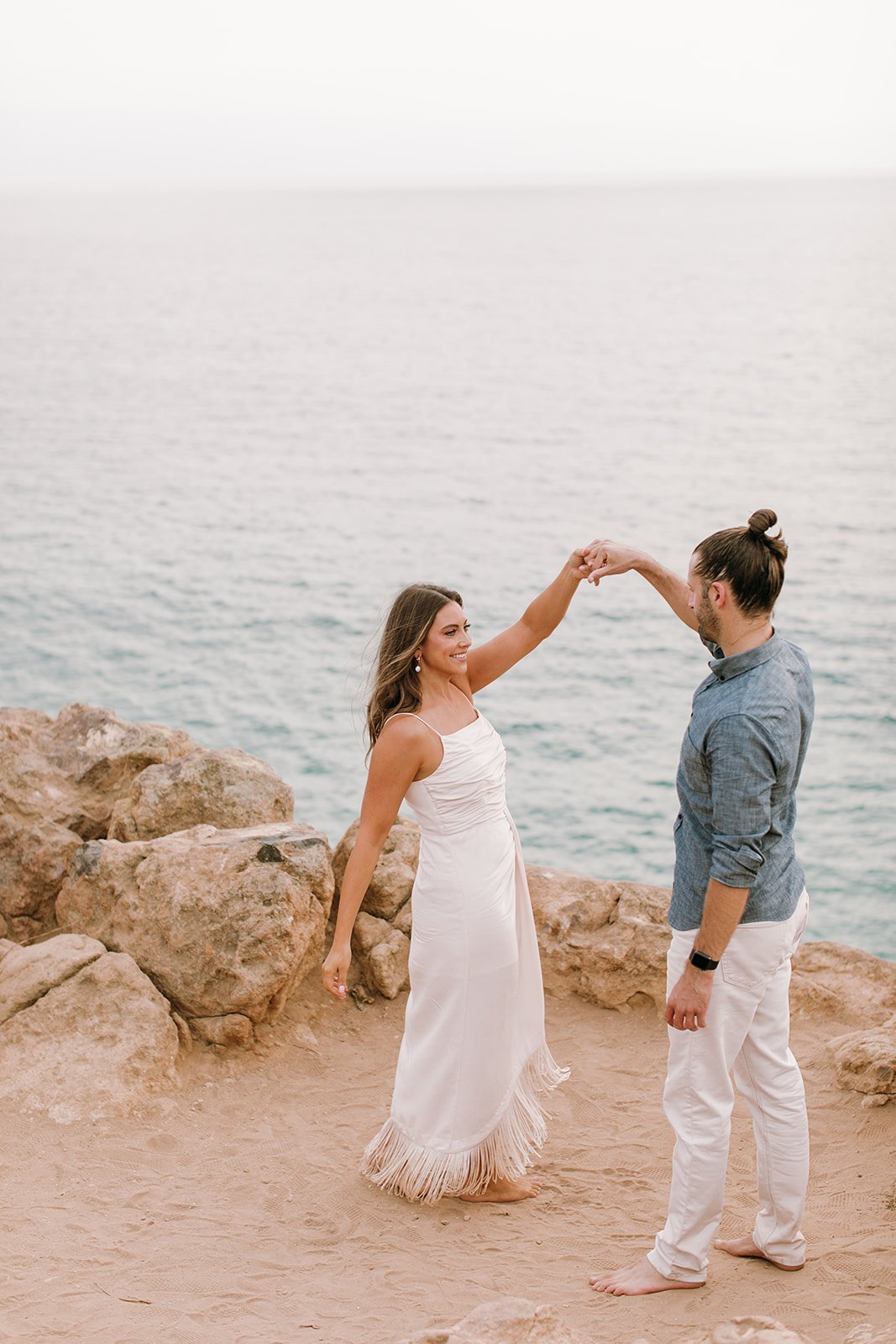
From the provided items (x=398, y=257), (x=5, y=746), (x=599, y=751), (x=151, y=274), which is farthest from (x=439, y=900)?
(x=398, y=257)

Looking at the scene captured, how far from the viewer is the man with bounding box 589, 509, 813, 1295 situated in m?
3.17

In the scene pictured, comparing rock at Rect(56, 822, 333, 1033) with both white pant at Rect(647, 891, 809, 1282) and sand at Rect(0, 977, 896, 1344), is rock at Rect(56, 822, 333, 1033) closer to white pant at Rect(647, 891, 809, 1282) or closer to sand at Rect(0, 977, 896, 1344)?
sand at Rect(0, 977, 896, 1344)

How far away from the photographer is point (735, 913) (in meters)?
3.20

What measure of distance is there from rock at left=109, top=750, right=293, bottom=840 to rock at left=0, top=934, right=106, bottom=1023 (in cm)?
84

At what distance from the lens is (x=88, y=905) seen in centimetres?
581

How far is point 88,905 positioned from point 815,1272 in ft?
12.0

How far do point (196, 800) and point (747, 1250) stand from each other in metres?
3.64

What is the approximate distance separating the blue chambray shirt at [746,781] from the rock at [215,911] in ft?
8.46

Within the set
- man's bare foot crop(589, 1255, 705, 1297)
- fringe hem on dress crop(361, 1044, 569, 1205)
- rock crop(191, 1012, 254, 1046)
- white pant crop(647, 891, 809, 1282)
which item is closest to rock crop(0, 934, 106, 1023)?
rock crop(191, 1012, 254, 1046)

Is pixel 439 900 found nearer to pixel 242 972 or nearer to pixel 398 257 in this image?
pixel 242 972

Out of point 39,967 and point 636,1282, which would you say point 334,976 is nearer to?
→ point 636,1282

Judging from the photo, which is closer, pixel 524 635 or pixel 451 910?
pixel 451 910

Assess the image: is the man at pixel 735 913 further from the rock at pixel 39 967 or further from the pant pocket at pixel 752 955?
the rock at pixel 39 967

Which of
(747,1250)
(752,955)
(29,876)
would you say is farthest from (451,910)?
(29,876)
